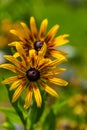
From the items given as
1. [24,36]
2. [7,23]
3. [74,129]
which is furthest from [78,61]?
[24,36]

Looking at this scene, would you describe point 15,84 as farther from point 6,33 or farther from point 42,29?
point 6,33

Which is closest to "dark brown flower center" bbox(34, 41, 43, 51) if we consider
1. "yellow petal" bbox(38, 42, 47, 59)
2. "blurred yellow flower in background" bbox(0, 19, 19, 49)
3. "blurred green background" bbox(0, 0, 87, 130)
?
"yellow petal" bbox(38, 42, 47, 59)

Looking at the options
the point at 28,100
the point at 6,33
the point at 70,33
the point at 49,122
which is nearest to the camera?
the point at 28,100

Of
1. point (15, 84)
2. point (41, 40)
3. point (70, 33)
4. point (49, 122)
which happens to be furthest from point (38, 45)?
point (70, 33)

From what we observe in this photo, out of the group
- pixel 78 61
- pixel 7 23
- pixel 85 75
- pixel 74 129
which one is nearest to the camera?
pixel 74 129

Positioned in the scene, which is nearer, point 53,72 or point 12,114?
point 53,72

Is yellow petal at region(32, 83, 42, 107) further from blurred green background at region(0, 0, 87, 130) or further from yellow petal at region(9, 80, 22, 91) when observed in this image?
blurred green background at region(0, 0, 87, 130)

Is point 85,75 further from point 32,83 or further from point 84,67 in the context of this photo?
point 32,83

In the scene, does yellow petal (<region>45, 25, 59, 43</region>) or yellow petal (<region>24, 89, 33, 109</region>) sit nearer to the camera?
yellow petal (<region>24, 89, 33, 109</region>)
